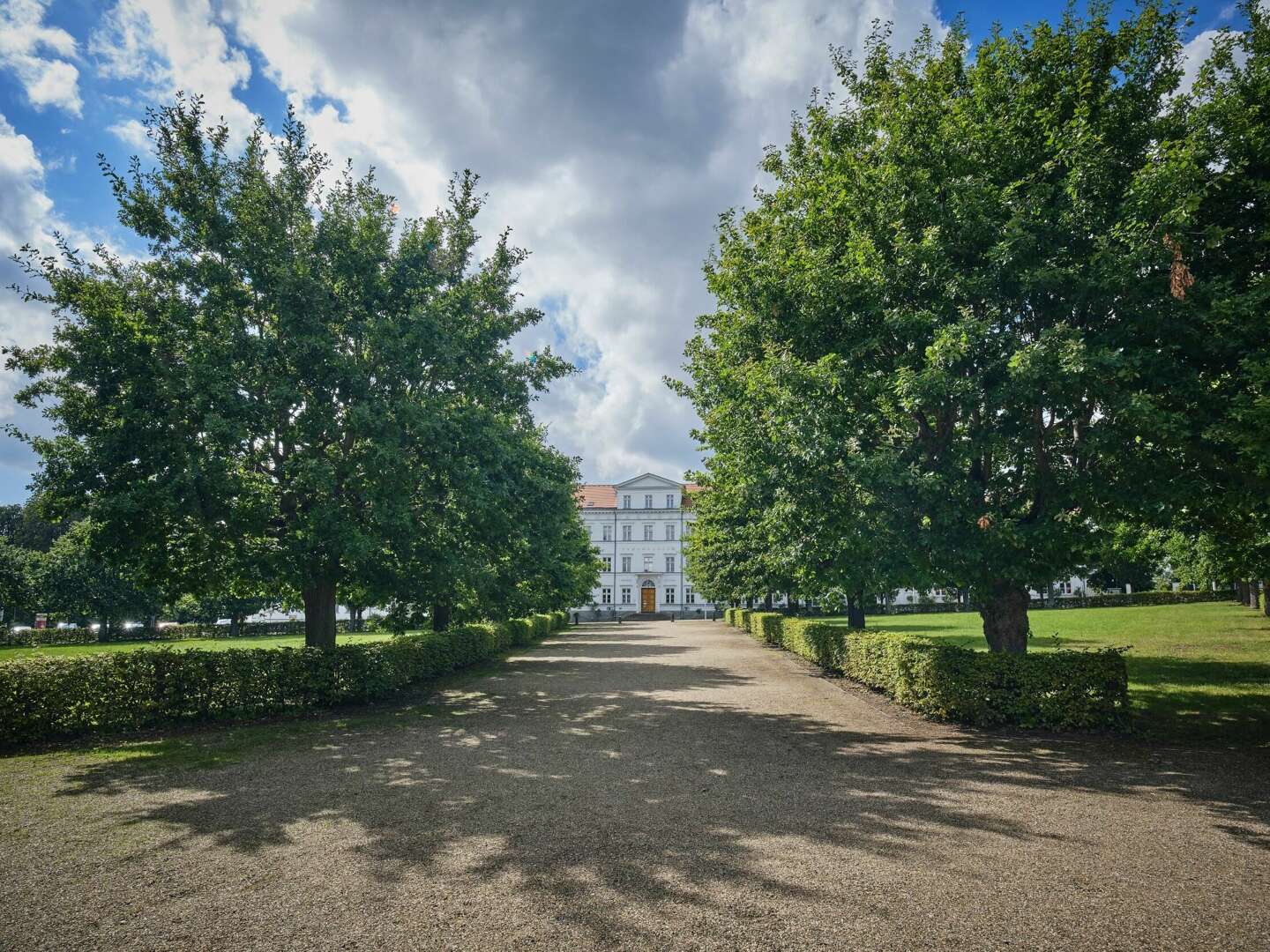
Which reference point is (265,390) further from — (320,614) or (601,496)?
(601,496)

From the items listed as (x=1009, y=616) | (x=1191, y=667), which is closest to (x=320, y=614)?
(x=1009, y=616)

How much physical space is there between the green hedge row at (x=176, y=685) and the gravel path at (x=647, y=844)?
121 centimetres

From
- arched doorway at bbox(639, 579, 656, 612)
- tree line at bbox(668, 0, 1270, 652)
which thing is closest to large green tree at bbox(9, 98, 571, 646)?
tree line at bbox(668, 0, 1270, 652)

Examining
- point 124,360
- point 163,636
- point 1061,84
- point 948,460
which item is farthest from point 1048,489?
point 163,636

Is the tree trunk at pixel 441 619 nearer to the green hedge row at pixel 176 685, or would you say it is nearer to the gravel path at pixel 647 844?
the green hedge row at pixel 176 685

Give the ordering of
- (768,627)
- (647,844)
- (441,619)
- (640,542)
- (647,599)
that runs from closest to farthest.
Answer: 1. (647,844)
2. (441,619)
3. (768,627)
4. (647,599)
5. (640,542)

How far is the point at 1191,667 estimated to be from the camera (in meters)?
15.7

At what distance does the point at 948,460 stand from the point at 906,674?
4.42 m

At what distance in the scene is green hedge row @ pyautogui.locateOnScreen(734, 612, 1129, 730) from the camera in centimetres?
1002

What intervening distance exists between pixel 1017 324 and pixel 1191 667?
1130cm

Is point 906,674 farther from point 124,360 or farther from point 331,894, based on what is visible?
point 124,360

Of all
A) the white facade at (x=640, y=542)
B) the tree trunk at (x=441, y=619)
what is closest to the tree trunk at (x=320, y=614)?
the tree trunk at (x=441, y=619)

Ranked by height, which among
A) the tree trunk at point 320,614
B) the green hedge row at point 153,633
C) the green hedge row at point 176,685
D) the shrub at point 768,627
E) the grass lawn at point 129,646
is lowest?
→ the green hedge row at point 153,633

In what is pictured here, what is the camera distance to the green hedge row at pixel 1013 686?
1002cm
